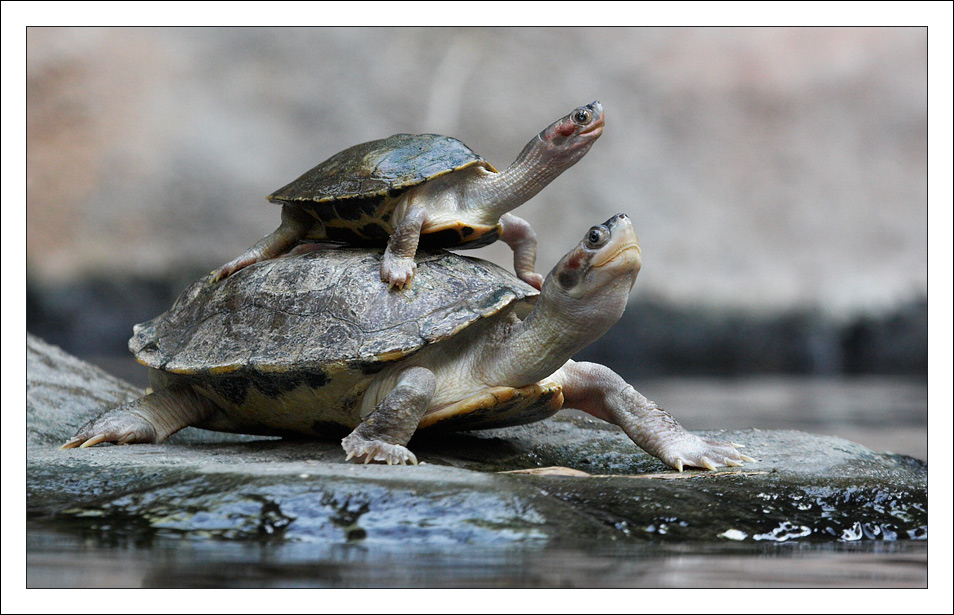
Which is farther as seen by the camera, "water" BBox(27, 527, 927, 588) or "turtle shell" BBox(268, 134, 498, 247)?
"turtle shell" BBox(268, 134, 498, 247)

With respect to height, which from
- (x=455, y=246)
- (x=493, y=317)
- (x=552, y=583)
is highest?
(x=455, y=246)

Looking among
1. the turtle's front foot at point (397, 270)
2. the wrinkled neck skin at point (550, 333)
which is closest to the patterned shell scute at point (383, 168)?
the turtle's front foot at point (397, 270)

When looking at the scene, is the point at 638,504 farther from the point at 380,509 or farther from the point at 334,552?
the point at 334,552

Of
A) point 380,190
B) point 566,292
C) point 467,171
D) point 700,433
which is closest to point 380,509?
point 566,292

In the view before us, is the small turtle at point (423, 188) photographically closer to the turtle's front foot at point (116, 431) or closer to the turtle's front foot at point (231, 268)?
the turtle's front foot at point (231, 268)

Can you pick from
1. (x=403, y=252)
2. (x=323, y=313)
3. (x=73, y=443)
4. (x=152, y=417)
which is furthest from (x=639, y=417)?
(x=73, y=443)

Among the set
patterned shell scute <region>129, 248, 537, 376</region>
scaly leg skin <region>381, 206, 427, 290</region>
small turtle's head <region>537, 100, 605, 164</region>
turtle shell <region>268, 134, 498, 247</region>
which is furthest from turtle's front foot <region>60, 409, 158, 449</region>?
small turtle's head <region>537, 100, 605, 164</region>

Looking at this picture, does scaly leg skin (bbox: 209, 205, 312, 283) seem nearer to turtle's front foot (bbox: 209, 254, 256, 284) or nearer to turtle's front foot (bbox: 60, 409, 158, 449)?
turtle's front foot (bbox: 209, 254, 256, 284)
